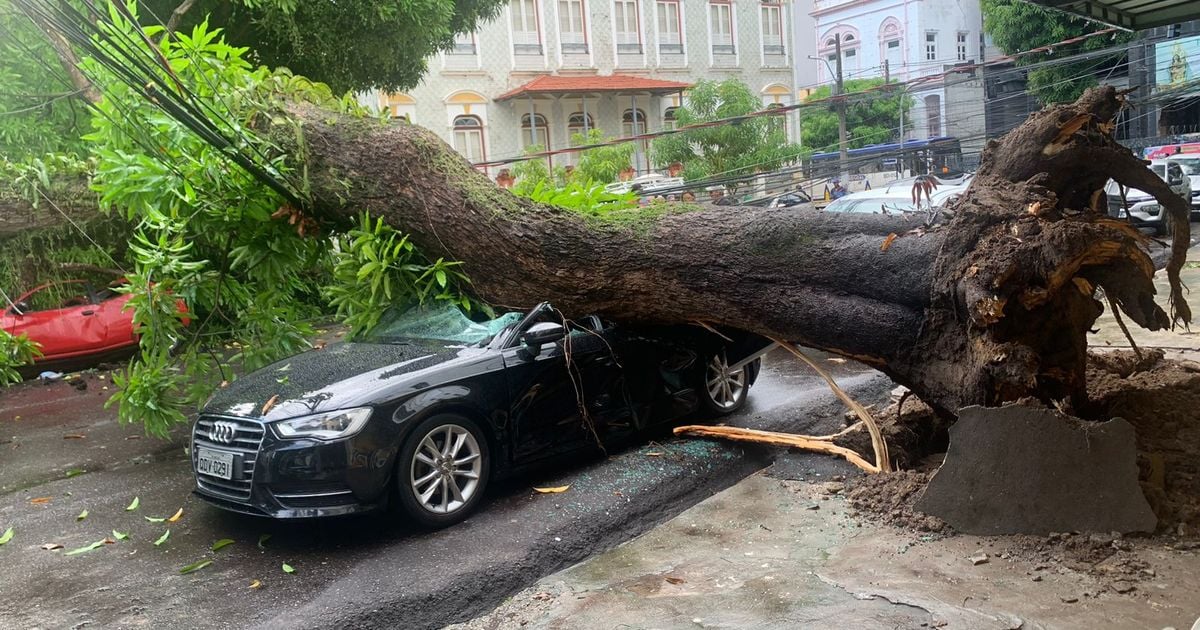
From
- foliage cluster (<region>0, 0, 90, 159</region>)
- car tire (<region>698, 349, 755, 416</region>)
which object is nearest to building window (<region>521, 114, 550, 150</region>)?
foliage cluster (<region>0, 0, 90, 159</region>)

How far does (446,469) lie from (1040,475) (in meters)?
3.19

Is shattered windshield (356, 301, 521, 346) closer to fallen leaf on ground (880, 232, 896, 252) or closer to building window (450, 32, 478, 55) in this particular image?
fallen leaf on ground (880, 232, 896, 252)

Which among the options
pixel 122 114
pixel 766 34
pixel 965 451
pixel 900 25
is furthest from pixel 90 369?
pixel 900 25

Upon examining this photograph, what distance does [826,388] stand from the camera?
8.56m

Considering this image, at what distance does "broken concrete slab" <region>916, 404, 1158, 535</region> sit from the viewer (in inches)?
172

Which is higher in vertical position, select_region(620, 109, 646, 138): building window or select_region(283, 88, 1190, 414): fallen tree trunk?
select_region(620, 109, 646, 138): building window

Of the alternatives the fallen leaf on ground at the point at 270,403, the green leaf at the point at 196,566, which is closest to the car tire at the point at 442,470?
the fallen leaf on ground at the point at 270,403

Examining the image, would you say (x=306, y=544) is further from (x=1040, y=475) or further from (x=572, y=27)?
(x=572, y=27)

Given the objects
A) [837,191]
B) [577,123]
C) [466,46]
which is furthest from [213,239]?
[577,123]

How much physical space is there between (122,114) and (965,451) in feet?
18.3

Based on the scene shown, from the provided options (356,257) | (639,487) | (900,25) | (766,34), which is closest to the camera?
(639,487)

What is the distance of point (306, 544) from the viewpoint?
17.4 ft

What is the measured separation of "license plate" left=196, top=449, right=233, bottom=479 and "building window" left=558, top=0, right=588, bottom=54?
27.2 m

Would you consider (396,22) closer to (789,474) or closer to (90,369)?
(90,369)
